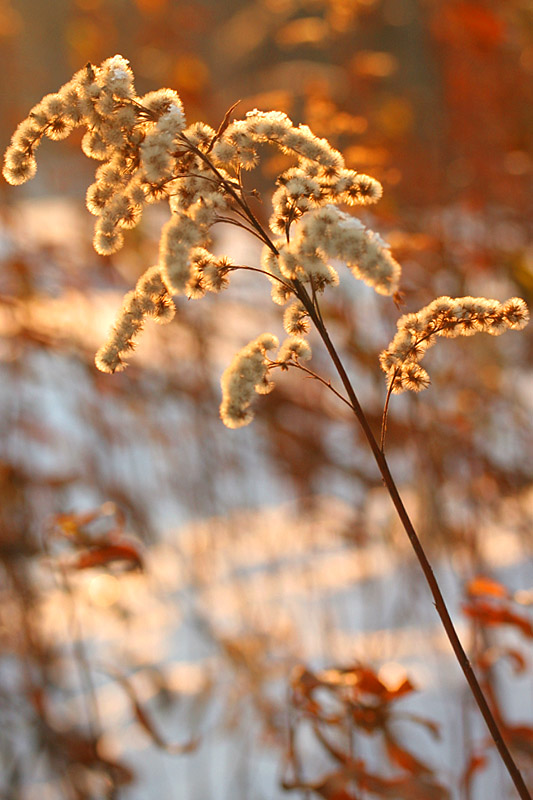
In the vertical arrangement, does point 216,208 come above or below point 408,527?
above

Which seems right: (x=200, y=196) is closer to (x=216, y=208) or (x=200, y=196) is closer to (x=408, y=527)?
(x=216, y=208)

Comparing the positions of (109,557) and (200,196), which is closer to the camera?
(200,196)

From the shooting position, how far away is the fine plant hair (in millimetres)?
359

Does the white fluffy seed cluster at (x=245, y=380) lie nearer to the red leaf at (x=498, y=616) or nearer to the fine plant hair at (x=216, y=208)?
Result: the fine plant hair at (x=216, y=208)

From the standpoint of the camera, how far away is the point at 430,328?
39cm

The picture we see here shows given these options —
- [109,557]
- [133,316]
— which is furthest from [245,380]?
[109,557]

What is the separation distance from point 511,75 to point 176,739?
1.36 metres

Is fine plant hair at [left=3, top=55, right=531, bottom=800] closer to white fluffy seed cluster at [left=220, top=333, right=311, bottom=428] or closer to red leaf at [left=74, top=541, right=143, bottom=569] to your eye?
white fluffy seed cluster at [left=220, top=333, right=311, bottom=428]

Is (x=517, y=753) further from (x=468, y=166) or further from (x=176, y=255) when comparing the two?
(x=468, y=166)

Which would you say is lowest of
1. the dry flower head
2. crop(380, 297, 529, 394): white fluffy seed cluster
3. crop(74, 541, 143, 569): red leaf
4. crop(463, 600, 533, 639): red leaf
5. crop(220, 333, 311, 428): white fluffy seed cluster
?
crop(463, 600, 533, 639): red leaf

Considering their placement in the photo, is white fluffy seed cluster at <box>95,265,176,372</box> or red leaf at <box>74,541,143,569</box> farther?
red leaf at <box>74,541,143,569</box>

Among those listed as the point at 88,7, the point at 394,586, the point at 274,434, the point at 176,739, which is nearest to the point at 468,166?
the point at 274,434

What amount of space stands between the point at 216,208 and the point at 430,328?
0.11 meters

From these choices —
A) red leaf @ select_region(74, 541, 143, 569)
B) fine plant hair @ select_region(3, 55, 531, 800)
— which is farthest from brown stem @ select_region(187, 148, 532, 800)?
red leaf @ select_region(74, 541, 143, 569)
